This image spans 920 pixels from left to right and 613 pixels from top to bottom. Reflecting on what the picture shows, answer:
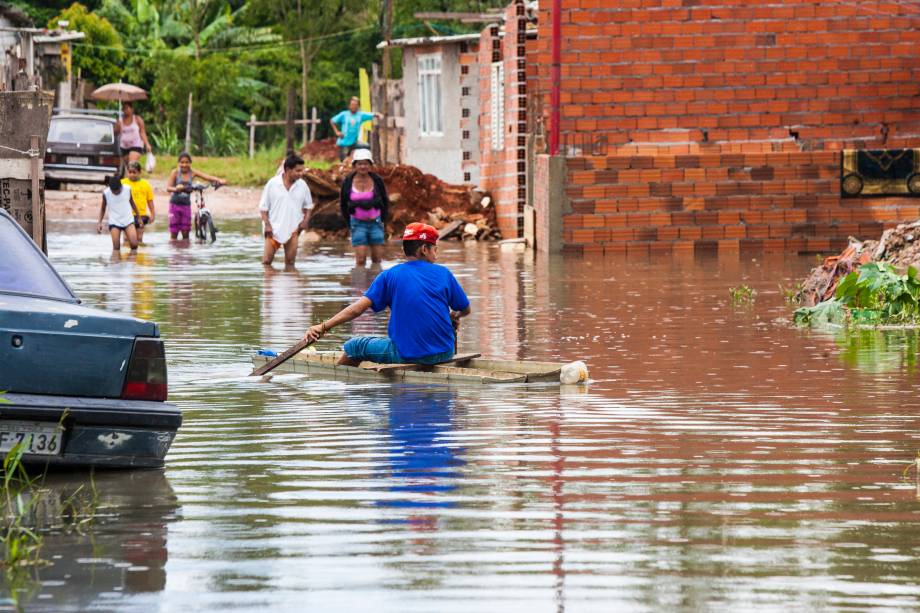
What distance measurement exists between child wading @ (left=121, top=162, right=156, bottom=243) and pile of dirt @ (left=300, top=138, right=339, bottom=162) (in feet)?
80.0

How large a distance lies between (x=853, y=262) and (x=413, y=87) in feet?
82.4

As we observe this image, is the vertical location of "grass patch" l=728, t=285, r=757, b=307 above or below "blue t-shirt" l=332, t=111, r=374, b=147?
below

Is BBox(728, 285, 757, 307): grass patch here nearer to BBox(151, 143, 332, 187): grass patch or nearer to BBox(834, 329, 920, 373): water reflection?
BBox(834, 329, 920, 373): water reflection

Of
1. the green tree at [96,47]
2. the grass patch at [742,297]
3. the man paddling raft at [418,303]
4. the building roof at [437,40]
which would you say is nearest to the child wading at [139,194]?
the grass patch at [742,297]

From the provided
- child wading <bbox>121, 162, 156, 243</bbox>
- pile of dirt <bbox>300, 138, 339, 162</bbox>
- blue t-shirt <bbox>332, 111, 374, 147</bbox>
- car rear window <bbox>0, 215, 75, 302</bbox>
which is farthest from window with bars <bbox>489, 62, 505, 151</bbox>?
car rear window <bbox>0, 215, 75, 302</bbox>

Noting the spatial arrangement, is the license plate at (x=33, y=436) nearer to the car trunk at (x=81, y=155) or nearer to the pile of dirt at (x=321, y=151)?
the car trunk at (x=81, y=155)

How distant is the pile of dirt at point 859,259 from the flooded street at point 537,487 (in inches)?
92.1

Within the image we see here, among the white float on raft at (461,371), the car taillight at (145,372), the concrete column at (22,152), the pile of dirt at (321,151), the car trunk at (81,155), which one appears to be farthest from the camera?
the pile of dirt at (321,151)

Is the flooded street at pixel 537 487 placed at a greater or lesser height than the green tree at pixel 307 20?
lesser

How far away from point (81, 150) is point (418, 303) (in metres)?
27.9

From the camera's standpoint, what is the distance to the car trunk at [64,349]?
291 inches

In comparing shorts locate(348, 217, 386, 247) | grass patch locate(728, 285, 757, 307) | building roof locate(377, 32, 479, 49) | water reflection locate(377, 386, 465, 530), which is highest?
building roof locate(377, 32, 479, 49)

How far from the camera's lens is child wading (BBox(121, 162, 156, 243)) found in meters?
26.0

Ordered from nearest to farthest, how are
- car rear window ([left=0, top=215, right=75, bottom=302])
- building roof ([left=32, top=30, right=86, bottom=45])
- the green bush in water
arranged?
car rear window ([left=0, top=215, right=75, bottom=302]) → the green bush in water → building roof ([left=32, top=30, right=86, bottom=45])
